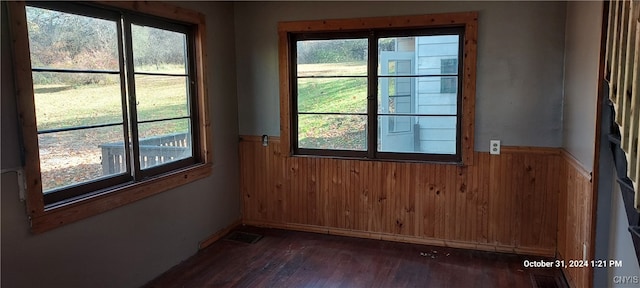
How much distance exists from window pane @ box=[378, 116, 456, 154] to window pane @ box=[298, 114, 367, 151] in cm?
19

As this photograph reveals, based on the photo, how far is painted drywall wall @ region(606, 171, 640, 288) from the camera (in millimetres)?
2131

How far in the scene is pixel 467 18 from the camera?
138 inches

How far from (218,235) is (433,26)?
268 cm

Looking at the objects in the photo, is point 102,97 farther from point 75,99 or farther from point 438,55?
point 438,55

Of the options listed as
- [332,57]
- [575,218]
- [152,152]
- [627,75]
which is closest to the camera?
[627,75]

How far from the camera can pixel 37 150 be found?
2.32m

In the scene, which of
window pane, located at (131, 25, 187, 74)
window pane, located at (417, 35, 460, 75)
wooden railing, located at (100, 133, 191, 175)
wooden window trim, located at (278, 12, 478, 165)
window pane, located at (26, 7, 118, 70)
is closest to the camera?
window pane, located at (26, 7, 118, 70)

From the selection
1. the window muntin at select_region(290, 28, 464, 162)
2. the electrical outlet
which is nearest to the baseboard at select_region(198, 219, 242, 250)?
the window muntin at select_region(290, 28, 464, 162)

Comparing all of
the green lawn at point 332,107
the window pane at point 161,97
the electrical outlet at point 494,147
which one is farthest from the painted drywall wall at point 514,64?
the window pane at point 161,97

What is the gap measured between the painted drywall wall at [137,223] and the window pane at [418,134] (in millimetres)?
1502

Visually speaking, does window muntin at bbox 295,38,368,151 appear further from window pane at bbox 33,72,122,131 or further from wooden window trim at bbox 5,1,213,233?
window pane at bbox 33,72,122,131

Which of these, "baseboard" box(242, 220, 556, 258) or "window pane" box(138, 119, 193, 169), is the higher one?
"window pane" box(138, 119, 193, 169)

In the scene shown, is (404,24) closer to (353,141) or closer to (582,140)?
(353,141)

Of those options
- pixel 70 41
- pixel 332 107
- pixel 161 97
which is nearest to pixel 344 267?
pixel 332 107
